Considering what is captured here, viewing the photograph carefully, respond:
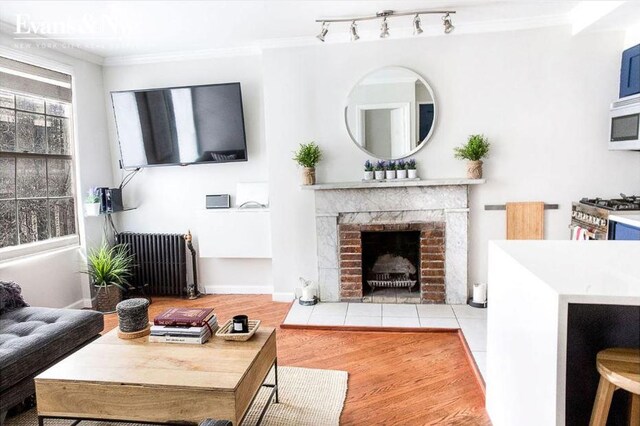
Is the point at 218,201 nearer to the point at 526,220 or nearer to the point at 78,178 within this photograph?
the point at 78,178

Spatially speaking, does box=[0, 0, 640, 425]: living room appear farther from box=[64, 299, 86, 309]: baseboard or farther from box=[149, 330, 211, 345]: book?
box=[149, 330, 211, 345]: book

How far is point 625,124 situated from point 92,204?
4640 mm

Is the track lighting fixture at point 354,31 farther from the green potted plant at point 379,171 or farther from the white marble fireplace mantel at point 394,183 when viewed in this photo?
the white marble fireplace mantel at point 394,183

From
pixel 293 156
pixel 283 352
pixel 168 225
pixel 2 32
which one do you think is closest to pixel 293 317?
pixel 283 352

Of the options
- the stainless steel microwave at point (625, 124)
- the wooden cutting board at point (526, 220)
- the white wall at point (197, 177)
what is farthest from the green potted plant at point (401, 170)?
the stainless steel microwave at point (625, 124)

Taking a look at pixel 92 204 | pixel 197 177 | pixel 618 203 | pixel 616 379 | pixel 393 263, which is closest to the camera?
pixel 616 379

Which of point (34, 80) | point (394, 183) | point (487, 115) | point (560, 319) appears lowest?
point (560, 319)

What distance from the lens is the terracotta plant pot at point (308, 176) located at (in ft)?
12.0

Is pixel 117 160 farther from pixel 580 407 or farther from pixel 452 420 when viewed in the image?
pixel 580 407

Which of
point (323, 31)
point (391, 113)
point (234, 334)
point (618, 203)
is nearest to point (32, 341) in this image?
point (234, 334)

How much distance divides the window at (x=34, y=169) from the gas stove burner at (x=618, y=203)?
181 inches

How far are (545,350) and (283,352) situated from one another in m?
1.95

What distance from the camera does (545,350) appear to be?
1.34 meters

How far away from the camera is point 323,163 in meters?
3.78
